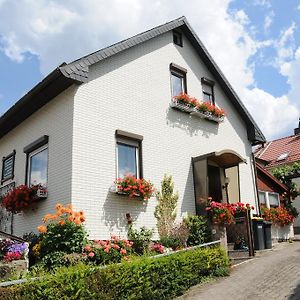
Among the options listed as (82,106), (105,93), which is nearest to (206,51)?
(105,93)

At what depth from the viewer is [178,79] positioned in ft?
47.4

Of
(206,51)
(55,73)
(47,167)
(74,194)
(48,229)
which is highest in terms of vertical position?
(206,51)

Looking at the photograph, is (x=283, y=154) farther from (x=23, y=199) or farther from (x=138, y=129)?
(x=23, y=199)

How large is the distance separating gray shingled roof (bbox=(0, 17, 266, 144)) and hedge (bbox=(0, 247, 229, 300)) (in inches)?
206

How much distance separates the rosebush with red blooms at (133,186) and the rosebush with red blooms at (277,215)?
314 inches

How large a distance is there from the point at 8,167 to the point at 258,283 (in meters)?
9.64

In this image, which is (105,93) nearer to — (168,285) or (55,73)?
(55,73)

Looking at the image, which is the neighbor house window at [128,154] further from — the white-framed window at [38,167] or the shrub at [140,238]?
the white-framed window at [38,167]

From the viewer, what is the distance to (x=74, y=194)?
9.89m

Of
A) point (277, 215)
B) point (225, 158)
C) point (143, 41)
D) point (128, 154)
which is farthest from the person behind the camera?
point (277, 215)

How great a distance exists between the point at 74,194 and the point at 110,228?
140 centimetres

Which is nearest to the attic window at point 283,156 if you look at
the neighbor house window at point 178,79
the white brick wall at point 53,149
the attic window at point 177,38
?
the neighbor house window at point 178,79

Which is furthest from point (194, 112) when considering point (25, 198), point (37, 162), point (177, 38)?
point (25, 198)

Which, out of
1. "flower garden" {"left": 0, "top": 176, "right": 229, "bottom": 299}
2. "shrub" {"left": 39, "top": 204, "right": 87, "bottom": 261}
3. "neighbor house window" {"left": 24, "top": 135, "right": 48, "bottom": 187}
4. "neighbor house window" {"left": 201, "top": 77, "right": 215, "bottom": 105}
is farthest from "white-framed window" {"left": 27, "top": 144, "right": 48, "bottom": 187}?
"neighbor house window" {"left": 201, "top": 77, "right": 215, "bottom": 105}
